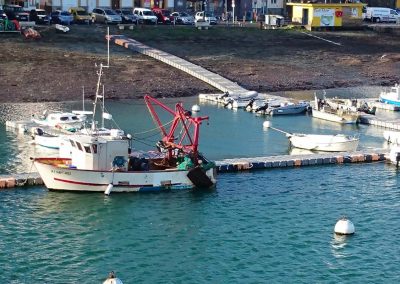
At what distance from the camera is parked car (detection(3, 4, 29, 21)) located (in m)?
98.4

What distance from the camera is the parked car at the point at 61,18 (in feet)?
332

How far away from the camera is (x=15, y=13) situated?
99625 millimetres

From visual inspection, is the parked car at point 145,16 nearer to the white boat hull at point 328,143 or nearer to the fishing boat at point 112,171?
the white boat hull at point 328,143

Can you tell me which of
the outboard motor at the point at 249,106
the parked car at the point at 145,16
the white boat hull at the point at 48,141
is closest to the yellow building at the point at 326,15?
the parked car at the point at 145,16

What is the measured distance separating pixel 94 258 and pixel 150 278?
3.39 metres

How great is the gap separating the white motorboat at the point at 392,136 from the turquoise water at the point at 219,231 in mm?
4827

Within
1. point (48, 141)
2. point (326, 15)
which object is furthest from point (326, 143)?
point (326, 15)

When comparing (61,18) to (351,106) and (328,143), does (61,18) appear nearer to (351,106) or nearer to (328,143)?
(351,106)

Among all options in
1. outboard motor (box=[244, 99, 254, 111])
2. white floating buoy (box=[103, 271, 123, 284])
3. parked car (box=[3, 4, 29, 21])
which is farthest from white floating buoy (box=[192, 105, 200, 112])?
white floating buoy (box=[103, 271, 123, 284])

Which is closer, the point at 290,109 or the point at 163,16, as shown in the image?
the point at 290,109

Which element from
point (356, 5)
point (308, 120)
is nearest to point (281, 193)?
point (308, 120)

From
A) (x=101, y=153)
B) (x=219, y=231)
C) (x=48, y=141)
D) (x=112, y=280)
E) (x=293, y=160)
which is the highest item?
(x=101, y=153)

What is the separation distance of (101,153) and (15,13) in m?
53.3

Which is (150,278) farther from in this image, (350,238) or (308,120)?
(308,120)
